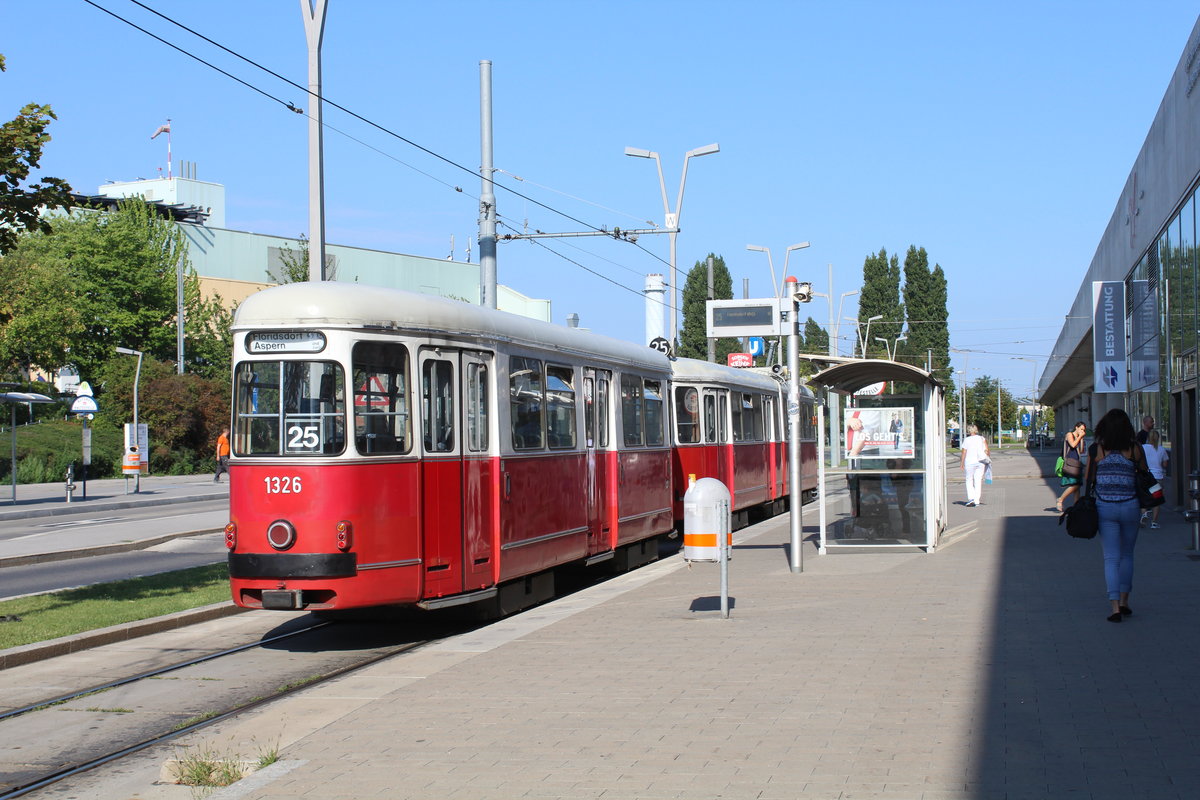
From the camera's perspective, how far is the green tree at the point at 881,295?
92000mm

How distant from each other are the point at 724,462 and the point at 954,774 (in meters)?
16.4

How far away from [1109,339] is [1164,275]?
277 cm

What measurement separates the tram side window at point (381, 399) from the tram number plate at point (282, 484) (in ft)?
1.89

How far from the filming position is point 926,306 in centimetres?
9319

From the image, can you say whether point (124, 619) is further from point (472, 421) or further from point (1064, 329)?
point (1064, 329)

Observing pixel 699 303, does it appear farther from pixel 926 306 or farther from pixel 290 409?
pixel 290 409

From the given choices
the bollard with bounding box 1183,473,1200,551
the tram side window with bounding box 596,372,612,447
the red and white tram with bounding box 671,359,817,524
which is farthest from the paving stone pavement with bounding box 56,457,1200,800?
the red and white tram with bounding box 671,359,817,524

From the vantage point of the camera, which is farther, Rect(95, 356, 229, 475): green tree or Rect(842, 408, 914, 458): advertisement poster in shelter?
Rect(95, 356, 229, 475): green tree

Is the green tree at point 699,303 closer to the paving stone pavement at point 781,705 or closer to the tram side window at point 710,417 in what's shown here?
the tram side window at point 710,417

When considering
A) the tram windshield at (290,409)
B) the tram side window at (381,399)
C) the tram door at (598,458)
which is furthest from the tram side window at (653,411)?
the tram windshield at (290,409)

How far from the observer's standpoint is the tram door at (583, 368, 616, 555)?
48.4 feet

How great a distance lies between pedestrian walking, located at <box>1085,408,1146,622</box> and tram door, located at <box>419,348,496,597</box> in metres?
Result: 5.32

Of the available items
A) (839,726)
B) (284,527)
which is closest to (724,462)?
(284,527)

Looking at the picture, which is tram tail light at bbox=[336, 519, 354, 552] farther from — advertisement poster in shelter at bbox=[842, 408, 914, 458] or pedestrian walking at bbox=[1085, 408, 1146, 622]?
advertisement poster in shelter at bbox=[842, 408, 914, 458]
